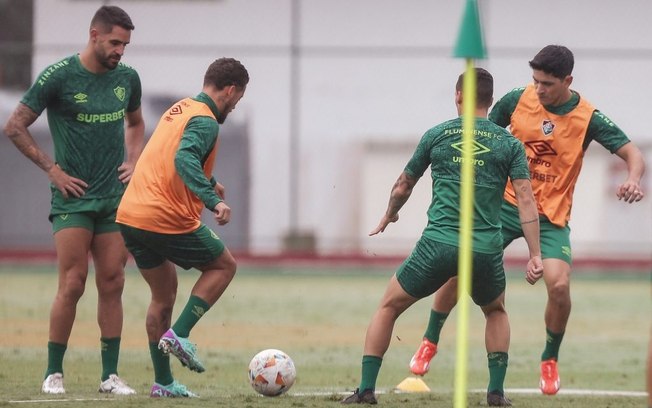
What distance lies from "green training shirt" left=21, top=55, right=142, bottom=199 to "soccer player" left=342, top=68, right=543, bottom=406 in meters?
2.29

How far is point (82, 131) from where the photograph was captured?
9.00 metres

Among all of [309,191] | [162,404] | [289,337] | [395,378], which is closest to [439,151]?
[162,404]

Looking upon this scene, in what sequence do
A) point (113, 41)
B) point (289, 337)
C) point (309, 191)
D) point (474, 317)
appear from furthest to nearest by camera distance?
point (309, 191) → point (474, 317) → point (289, 337) → point (113, 41)

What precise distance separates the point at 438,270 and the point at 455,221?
1.09 ft

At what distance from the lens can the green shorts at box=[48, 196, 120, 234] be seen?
8.93 metres

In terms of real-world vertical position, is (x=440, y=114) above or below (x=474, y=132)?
above

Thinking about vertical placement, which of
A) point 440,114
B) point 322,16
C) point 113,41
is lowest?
point 113,41

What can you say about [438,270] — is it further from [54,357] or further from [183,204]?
[54,357]

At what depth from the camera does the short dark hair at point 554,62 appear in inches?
355

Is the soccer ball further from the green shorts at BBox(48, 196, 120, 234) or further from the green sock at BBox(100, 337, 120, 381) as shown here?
the green shorts at BBox(48, 196, 120, 234)

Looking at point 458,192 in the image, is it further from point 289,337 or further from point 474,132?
point 289,337

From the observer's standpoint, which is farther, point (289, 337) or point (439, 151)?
point (289, 337)

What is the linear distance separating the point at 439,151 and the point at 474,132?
258mm

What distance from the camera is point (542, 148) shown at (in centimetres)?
948
